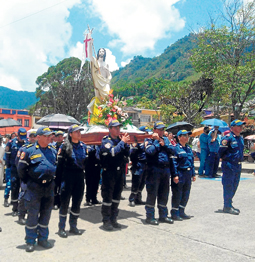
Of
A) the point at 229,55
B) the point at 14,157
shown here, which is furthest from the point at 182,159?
the point at 229,55

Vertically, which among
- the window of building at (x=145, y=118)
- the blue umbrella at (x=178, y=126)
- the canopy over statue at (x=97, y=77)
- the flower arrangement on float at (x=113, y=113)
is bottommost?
the blue umbrella at (x=178, y=126)

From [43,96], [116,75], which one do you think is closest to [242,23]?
[43,96]

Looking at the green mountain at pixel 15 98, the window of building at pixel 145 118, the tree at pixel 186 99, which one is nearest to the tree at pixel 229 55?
the tree at pixel 186 99

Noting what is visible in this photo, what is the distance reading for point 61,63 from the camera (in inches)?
2199

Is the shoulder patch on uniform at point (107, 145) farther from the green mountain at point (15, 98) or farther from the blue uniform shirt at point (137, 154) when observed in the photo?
the green mountain at point (15, 98)

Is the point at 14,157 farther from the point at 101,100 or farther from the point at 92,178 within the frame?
the point at 101,100

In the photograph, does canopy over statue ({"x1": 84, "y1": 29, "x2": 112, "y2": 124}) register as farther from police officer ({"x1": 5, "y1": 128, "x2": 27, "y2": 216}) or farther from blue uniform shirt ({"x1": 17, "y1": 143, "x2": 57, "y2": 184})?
blue uniform shirt ({"x1": 17, "y1": 143, "x2": 57, "y2": 184})

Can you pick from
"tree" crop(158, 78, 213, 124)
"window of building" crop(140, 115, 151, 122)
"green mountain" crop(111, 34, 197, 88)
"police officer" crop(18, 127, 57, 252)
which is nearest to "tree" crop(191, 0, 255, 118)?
"tree" crop(158, 78, 213, 124)

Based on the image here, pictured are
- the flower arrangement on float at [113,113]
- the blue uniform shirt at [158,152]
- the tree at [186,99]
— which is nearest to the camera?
the blue uniform shirt at [158,152]

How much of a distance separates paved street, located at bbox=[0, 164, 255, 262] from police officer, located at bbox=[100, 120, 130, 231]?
299 mm

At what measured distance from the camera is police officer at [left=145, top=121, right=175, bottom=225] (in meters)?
5.83

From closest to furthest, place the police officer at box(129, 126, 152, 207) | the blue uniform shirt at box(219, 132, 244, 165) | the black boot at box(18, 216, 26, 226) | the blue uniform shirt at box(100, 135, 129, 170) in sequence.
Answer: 1. the blue uniform shirt at box(100, 135, 129, 170)
2. the black boot at box(18, 216, 26, 226)
3. the blue uniform shirt at box(219, 132, 244, 165)
4. the police officer at box(129, 126, 152, 207)

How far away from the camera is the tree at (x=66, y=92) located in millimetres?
41594

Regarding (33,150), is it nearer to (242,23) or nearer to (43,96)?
(242,23)
